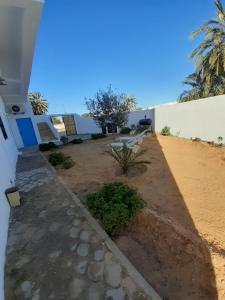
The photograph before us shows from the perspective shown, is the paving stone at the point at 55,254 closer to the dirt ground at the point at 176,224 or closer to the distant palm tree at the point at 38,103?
the dirt ground at the point at 176,224

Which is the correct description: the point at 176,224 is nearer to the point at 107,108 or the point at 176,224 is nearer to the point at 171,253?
the point at 171,253

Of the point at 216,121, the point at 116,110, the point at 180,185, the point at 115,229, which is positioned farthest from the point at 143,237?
the point at 116,110

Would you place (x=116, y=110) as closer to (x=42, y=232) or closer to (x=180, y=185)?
(x=180, y=185)

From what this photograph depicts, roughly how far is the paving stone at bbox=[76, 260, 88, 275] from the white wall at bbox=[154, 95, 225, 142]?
775cm

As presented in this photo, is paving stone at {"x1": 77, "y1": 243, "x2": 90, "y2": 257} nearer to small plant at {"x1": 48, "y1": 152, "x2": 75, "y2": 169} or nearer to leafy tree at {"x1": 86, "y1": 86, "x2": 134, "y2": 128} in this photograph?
small plant at {"x1": 48, "y1": 152, "x2": 75, "y2": 169}

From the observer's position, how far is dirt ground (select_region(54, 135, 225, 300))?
89.4 inches

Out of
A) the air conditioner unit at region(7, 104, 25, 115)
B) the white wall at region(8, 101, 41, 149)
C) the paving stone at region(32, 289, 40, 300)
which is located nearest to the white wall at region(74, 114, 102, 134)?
the white wall at region(8, 101, 41, 149)

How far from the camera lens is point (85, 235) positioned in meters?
2.88

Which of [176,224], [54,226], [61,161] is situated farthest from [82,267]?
[61,161]

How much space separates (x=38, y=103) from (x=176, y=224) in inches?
1376

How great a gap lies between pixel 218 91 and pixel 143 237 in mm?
14452

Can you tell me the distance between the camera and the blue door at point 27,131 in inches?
505

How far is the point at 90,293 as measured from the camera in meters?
2.03

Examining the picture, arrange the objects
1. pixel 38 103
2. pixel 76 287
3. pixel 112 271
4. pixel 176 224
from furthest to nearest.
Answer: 1. pixel 38 103
2. pixel 176 224
3. pixel 112 271
4. pixel 76 287
